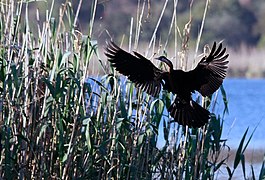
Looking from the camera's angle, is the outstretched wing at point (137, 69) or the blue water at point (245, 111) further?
the blue water at point (245, 111)

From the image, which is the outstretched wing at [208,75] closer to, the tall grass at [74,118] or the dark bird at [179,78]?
the dark bird at [179,78]

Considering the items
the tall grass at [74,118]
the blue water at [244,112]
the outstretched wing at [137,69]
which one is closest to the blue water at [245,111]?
the blue water at [244,112]

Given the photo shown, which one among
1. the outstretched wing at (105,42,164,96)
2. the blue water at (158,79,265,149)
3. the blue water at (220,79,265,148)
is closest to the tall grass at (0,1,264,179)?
the outstretched wing at (105,42,164,96)

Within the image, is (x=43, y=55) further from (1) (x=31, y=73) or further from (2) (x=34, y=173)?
(2) (x=34, y=173)

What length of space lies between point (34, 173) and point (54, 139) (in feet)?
0.75

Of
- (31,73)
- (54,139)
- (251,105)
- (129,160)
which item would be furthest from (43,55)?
(251,105)

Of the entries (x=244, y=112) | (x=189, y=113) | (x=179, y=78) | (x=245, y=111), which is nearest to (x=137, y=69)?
(x=179, y=78)

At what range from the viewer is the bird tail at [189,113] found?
15.6ft

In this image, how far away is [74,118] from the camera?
188 inches

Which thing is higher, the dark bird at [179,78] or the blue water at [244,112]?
the blue water at [244,112]

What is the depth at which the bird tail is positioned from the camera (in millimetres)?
4754

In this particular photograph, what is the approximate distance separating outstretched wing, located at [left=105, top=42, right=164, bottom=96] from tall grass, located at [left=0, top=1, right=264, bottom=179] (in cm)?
10

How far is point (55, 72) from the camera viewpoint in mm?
4707

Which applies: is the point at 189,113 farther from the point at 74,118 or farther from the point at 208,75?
the point at 74,118
